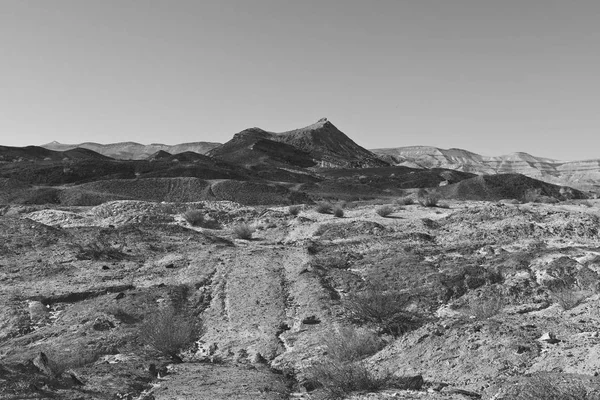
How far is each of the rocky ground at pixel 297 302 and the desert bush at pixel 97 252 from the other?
7cm

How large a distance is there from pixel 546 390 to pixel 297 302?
818cm

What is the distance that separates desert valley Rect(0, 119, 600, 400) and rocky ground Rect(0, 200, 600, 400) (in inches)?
2.1

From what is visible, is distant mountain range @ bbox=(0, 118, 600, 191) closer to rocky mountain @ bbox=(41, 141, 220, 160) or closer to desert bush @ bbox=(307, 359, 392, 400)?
rocky mountain @ bbox=(41, 141, 220, 160)

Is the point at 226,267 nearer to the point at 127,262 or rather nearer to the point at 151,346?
the point at 127,262

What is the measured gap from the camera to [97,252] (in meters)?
17.5

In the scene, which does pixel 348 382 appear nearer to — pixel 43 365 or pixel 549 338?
pixel 549 338

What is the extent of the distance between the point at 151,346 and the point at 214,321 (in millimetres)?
2212

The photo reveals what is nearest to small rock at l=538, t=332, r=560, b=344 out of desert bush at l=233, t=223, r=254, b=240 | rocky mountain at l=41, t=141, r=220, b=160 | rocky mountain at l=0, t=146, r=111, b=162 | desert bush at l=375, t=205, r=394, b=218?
desert bush at l=233, t=223, r=254, b=240

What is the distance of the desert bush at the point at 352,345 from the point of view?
8.74m

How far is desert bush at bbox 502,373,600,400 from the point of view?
5.18 m

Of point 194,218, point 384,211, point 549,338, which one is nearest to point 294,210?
point 384,211

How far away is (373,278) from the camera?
14.6m

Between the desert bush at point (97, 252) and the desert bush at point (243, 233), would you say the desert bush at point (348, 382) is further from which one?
the desert bush at point (243, 233)

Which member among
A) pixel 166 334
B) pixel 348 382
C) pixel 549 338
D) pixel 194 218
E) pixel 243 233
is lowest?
pixel 166 334
